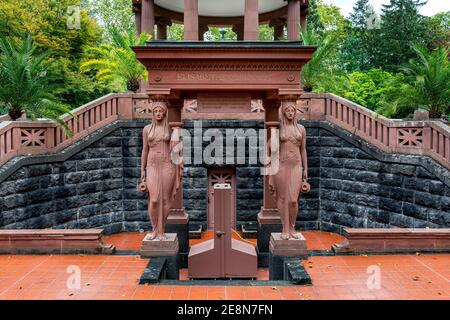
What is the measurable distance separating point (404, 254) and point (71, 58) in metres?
21.4

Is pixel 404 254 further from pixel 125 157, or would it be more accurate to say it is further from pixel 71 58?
pixel 71 58

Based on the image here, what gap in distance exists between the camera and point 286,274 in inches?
325

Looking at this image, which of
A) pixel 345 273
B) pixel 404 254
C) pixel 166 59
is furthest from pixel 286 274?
pixel 166 59

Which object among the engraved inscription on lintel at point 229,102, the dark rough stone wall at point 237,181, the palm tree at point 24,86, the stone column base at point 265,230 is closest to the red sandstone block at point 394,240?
the stone column base at point 265,230

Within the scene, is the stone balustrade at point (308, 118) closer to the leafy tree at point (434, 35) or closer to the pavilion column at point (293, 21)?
the pavilion column at point (293, 21)

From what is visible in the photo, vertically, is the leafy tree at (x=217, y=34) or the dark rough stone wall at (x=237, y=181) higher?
the leafy tree at (x=217, y=34)

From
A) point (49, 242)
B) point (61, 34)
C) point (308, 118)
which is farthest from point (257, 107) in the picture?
point (61, 34)

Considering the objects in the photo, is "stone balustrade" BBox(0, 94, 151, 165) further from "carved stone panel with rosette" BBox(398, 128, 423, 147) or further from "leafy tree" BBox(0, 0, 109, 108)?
"carved stone panel with rosette" BBox(398, 128, 423, 147)

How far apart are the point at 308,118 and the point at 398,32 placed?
22557mm

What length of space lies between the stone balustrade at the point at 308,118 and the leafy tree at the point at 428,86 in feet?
2.88

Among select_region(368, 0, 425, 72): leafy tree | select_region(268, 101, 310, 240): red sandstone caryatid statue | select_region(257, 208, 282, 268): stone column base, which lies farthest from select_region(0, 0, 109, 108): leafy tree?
select_region(368, 0, 425, 72): leafy tree

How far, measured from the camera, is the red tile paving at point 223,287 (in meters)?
6.72

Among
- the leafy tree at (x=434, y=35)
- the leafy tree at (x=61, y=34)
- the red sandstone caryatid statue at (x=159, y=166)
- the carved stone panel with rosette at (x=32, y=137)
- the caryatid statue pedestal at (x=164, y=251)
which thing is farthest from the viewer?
the leafy tree at (x=434, y=35)

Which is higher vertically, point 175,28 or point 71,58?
point 175,28
